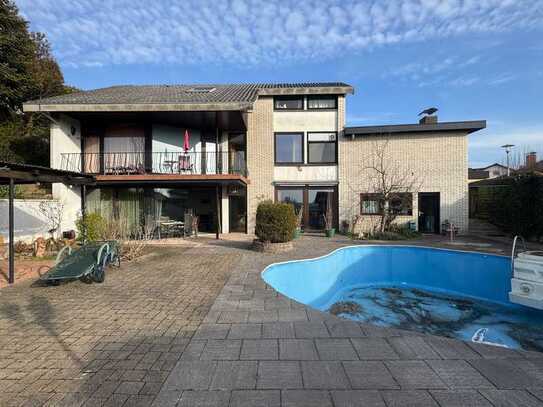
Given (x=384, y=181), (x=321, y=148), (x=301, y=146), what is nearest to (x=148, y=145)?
(x=301, y=146)

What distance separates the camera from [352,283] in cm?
908

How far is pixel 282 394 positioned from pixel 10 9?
2627 cm

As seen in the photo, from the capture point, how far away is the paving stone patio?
2.42 metres

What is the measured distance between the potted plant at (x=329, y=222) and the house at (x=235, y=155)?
369mm

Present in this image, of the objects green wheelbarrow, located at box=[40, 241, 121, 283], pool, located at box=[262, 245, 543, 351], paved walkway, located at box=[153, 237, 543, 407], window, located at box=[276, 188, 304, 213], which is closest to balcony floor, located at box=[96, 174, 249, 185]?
window, located at box=[276, 188, 304, 213]

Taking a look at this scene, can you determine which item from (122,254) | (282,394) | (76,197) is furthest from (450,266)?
(76,197)

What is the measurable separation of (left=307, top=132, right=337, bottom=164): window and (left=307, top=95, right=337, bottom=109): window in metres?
1.39

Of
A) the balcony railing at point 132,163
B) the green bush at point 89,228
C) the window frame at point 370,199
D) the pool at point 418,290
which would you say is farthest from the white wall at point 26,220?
the window frame at point 370,199

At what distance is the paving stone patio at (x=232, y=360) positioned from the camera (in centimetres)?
242

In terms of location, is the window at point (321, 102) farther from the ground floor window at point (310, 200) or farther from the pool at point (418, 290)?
the pool at point (418, 290)

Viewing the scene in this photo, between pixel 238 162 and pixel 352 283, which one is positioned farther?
pixel 238 162

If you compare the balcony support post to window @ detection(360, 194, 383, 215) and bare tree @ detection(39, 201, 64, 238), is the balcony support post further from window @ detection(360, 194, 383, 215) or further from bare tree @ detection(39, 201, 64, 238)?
window @ detection(360, 194, 383, 215)

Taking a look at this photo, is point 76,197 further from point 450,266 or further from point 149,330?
point 450,266

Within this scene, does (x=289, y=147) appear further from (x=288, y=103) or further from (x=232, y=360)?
(x=232, y=360)
